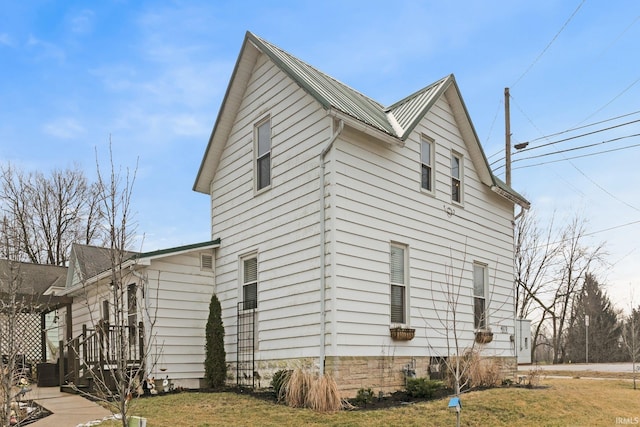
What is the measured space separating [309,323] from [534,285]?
2940 centimetres

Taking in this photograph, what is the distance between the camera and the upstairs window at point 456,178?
14555 millimetres

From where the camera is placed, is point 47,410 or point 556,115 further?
point 556,115

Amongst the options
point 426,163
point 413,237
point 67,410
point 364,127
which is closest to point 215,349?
point 67,410

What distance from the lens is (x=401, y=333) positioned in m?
11.6

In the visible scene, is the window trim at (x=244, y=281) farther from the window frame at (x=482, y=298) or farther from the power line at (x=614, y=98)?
the power line at (x=614, y=98)

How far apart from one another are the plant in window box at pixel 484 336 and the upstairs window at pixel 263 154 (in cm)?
644

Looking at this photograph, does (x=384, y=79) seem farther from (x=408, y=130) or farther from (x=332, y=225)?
(x=332, y=225)

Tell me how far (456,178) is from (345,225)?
4900 mm

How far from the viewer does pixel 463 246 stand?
1420 cm

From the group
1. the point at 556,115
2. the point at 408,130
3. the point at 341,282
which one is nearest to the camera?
the point at 341,282

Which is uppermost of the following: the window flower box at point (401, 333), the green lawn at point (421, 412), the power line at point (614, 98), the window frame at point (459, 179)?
the power line at point (614, 98)

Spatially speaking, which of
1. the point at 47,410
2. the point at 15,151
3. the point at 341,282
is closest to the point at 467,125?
the point at 341,282

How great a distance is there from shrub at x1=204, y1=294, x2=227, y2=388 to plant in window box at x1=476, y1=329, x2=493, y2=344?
20.4 feet

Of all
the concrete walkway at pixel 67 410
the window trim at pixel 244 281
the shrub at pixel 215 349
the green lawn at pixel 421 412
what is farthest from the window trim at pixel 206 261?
the concrete walkway at pixel 67 410
